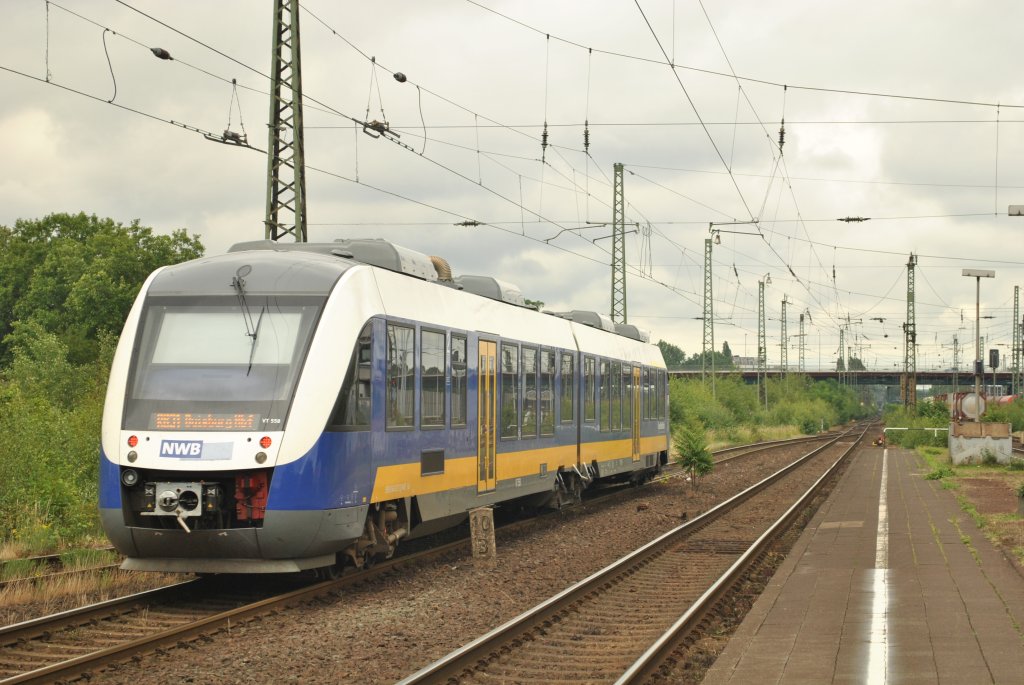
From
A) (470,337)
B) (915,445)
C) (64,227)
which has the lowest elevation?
(915,445)

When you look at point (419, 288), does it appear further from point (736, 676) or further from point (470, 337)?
point (736, 676)

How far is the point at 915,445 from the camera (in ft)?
186

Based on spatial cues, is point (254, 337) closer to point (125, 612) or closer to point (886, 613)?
point (125, 612)

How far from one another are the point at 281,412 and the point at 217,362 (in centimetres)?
94

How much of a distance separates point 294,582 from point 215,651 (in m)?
3.74

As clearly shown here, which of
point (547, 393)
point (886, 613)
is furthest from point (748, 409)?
point (886, 613)

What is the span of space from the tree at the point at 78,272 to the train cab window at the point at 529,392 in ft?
152

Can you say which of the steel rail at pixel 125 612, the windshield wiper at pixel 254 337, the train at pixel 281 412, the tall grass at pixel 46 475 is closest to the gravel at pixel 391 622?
the steel rail at pixel 125 612

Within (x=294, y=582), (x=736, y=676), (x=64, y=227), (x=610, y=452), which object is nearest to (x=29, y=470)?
(x=294, y=582)

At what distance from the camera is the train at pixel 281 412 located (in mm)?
11539

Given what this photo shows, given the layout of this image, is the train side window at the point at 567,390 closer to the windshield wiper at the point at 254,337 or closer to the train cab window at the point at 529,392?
the train cab window at the point at 529,392

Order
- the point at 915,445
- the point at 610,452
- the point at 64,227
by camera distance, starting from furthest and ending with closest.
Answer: the point at 64,227 → the point at 915,445 → the point at 610,452

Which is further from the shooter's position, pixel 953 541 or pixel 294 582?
pixel 953 541

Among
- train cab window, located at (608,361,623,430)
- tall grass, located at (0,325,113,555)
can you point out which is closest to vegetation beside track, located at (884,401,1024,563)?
train cab window, located at (608,361,623,430)
